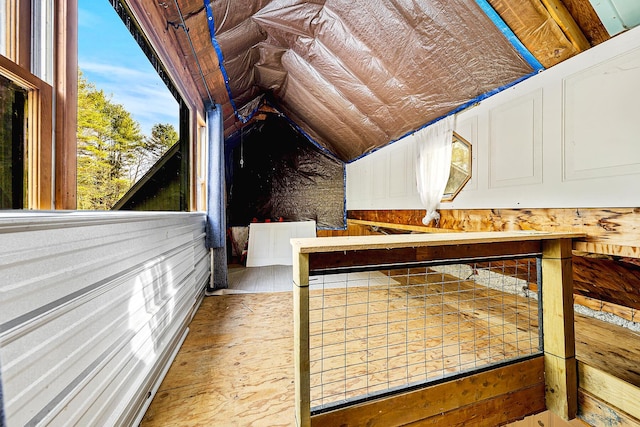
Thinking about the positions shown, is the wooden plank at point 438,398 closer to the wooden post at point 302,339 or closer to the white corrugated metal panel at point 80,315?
the wooden post at point 302,339

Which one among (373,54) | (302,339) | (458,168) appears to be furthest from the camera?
(458,168)

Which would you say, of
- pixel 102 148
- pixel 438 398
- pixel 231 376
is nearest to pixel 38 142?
pixel 102 148

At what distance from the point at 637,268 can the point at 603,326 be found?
1.93ft

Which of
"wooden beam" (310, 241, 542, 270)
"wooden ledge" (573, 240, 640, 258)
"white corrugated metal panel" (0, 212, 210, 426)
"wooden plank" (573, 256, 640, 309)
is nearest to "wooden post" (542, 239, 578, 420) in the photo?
"wooden beam" (310, 241, 542, 270)

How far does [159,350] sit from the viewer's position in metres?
1.38

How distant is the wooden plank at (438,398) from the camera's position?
106cm

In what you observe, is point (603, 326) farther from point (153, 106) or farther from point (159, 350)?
point (153, 106)

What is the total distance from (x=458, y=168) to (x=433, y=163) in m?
0.24

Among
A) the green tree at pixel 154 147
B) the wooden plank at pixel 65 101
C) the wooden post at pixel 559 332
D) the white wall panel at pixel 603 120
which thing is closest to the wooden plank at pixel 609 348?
the wooden post at pixel 559 332

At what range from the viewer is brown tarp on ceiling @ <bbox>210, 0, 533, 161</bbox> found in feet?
5.90

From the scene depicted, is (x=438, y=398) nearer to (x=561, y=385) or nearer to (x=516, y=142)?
(x=561, y=385)

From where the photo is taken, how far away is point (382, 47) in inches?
84.6

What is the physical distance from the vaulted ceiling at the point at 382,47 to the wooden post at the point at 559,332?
1.30m

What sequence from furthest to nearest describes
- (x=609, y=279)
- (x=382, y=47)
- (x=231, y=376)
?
(x=382, y=47) < (x=609, y=279) < (x=231, y=376)
